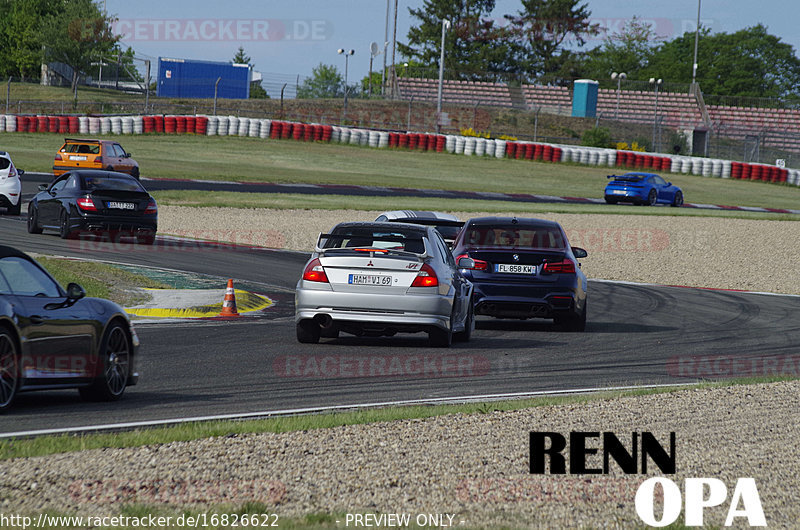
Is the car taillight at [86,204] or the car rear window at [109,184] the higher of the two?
the car rear window at [109,184]

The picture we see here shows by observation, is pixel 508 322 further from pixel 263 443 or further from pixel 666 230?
pixel 666 230

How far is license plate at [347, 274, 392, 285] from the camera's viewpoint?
11.5m

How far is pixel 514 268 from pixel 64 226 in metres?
11.2

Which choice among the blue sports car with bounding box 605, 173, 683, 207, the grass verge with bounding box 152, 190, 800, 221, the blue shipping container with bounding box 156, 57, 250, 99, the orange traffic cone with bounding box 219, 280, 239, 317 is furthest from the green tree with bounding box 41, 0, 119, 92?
the orange traffic cone with bounding box 219, 280, 239, 317

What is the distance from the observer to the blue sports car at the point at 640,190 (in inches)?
1617

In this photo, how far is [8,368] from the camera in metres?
7.30

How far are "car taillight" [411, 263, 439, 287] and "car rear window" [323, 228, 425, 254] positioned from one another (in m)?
0.45

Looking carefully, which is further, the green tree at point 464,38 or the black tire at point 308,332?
the green tree at point 464,38

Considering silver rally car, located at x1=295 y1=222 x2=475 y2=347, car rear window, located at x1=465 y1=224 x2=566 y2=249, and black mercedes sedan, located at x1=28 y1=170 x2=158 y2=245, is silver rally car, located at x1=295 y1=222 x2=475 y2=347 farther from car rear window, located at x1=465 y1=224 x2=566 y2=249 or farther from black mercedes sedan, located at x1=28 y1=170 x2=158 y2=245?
black mercedes sedan, located at x1=28 y1=170 x2=158 y2=245

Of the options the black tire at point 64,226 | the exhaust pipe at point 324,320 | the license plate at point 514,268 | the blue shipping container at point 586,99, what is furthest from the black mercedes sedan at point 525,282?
the blue shipping container at point 586,99

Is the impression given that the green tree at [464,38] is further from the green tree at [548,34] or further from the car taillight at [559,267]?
the car taillight at [559,267]

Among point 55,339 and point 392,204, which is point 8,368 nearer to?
point 55,339

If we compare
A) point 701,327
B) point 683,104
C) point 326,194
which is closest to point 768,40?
point 683,104

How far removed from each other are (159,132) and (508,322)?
4257 cm
